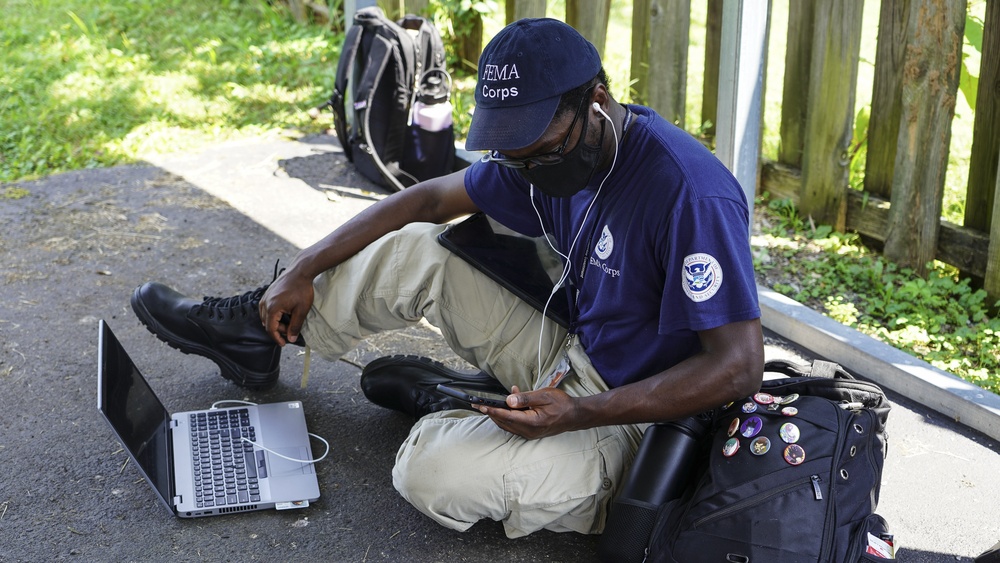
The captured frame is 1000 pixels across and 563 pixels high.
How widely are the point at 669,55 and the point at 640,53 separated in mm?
395

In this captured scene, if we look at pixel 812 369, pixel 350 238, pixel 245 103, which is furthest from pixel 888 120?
pixel 245 103

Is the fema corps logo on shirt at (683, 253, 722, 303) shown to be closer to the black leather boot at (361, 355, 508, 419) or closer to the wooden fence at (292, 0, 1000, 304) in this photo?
the black leather boot at (361, 355, 508, 419)

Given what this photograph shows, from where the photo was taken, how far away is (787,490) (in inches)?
85.0

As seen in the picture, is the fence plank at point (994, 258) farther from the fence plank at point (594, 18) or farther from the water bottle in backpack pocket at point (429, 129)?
the water bottle in backpack pocket at point (429, 129)

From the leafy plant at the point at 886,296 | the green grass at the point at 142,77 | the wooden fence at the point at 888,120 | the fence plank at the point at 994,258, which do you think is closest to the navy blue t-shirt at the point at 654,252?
the leafy plant at the point at 886,296

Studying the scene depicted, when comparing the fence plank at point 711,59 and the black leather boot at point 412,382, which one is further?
the fence plank at point 711,59

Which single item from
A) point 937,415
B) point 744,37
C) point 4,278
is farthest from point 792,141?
point 4,278

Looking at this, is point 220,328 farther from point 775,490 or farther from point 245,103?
point 245,103

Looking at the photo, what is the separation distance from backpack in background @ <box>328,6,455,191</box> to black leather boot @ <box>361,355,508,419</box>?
91.2 inches

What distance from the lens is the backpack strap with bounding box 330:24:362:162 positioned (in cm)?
547

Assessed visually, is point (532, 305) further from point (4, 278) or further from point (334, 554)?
point (4, 278)

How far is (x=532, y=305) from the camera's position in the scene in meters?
2.78

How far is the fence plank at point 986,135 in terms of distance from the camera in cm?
375

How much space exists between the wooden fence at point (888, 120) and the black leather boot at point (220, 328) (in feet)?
7.77
